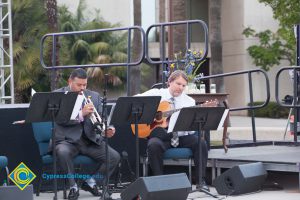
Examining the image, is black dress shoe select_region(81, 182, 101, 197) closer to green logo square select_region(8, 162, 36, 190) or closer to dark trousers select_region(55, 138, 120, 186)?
dark trousers select_region(55, 138, 120, 186)

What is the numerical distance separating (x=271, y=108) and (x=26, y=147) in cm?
2453

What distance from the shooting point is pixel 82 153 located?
995cm

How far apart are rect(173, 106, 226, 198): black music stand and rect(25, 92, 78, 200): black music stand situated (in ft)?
4.37

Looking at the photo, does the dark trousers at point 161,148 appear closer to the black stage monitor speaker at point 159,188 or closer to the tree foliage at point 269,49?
the black stage monitor speaker at point 159,188

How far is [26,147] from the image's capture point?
1050 cm

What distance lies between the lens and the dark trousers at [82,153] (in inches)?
377

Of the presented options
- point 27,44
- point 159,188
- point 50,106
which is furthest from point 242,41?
point 159,188

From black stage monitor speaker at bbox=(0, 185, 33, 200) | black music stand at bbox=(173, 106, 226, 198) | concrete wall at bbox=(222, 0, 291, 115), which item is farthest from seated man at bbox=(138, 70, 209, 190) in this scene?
concrete wall at bbox=(222, 0, 291, 115)

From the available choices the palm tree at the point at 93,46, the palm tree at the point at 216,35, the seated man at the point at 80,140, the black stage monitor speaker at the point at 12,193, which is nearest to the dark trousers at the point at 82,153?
the seated man at the point at 80,140

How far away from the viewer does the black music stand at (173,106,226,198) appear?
949 cm

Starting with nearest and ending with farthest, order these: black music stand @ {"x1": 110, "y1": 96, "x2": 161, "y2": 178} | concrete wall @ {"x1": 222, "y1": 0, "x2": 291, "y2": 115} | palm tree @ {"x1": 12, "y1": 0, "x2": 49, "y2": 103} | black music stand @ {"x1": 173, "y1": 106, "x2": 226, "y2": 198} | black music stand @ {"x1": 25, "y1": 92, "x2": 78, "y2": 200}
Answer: black music stand @ {"x1": 25, "y1": 92, "x2": 78, "y2": 200} → black music stand @ {"x1": 110, "y1": 96, "x2": 161, "y2": 178} → black music stand @ {"x1": 173, "y1": 106, "x2": 226, "y2": 198} → palm tree @ {"x1": 12, "y1": 0, "x2": 49, "y2": 103} → concrete wall @ {"x1": 222, "y1": 0, "x2": 291, "y2": 115}

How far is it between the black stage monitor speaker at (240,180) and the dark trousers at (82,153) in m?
1.35

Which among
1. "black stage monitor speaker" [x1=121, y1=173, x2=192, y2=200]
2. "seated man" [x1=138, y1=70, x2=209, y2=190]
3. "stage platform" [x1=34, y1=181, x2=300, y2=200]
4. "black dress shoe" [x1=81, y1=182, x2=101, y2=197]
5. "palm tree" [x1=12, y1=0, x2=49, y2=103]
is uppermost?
"palm tree" [x1=12, y1=0, x2=49, y2=103]

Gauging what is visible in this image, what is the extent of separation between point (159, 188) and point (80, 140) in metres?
1.72
